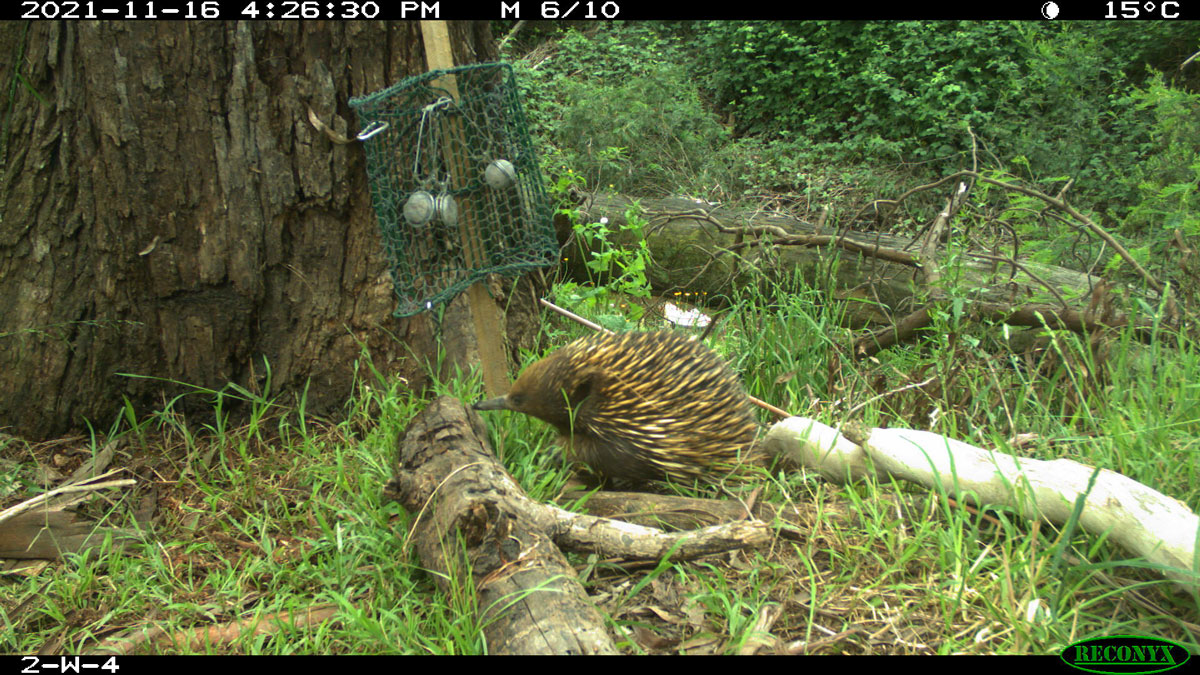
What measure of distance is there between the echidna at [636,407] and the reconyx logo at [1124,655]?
3.87 ft

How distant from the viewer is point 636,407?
2.74m

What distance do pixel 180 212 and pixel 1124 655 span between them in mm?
3285

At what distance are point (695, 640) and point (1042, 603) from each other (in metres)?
0.90

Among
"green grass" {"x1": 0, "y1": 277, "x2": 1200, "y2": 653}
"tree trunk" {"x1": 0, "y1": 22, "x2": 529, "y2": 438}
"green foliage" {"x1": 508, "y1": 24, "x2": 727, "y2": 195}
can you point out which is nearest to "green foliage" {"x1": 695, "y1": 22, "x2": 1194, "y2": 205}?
"green foliage" {"x1": 508, "y1": 24, "x2": 727, "y2": 195}

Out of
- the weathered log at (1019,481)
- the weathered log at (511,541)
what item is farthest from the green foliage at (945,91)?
the weathered log at (511,541)

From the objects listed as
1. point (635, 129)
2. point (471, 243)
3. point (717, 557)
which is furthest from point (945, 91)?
point (717, 557)

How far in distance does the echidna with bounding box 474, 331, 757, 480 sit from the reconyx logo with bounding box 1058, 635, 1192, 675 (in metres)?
1.18

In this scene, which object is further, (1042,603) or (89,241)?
(89,241)

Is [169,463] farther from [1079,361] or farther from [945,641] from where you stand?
[1079,361]

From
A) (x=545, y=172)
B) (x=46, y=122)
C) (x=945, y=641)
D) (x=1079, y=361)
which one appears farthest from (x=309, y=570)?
(x=545, y=172)

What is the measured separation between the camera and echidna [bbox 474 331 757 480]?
268 cm

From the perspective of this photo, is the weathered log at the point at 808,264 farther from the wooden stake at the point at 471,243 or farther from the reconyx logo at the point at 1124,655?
the reconyx logo at the point at 1124,655

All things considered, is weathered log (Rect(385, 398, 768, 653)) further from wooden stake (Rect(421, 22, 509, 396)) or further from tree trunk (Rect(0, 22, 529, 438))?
tree trunk (Rect(0, 22, 529, 438))
